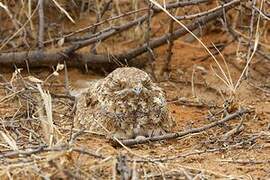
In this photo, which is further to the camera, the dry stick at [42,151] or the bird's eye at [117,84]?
the bird's eye at [117,84]

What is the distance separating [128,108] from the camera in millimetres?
4000

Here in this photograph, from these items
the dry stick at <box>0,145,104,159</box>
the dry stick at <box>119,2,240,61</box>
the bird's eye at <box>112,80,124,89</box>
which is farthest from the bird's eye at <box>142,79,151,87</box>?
the dry stick at <box>119,2,240,61</box>

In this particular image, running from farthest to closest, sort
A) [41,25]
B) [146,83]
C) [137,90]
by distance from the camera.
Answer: [41,25]
[146,83]
[137,90]

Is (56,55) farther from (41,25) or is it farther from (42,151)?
(42,151)

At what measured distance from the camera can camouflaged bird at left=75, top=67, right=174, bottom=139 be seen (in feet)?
13.1

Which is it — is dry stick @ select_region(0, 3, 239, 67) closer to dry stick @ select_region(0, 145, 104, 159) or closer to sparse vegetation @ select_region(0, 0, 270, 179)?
sparse vegetation @ select_region(0, 0, 270, 179)

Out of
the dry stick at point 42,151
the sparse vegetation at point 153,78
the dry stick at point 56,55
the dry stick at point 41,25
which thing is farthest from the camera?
the dry stick at point 56,55

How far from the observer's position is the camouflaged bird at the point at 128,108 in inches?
157

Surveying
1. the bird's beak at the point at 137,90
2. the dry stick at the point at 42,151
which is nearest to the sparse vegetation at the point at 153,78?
the dry stick at the point at 42,151

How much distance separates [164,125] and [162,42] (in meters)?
1.57

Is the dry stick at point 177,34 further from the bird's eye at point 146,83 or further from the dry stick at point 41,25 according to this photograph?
the bird's eye at point 146,83

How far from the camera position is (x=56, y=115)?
450 centimetres

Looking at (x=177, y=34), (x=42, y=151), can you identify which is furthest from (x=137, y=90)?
(x=177, y=34)

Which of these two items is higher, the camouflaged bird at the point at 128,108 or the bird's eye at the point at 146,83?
the bird's eye at the point at 146,83
